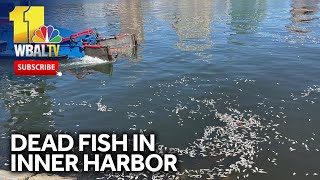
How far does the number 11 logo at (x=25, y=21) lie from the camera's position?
23.6 metres

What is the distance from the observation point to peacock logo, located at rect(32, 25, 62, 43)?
2526 cm

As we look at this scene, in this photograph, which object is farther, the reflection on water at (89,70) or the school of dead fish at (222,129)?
the reflection on water at (89,70)

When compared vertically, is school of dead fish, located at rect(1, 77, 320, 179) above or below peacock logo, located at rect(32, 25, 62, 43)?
below

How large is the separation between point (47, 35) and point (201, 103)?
1428 centimetres

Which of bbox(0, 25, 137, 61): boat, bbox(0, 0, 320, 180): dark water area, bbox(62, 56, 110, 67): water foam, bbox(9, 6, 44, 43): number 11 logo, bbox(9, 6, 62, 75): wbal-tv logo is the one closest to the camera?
bbox(0, 0, 320, 180): dark water area

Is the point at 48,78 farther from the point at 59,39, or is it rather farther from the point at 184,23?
the point at 184,23

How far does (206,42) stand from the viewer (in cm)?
3453

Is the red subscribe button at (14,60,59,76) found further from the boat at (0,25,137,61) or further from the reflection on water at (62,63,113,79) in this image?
the reflection on water at (62,63,113,79)

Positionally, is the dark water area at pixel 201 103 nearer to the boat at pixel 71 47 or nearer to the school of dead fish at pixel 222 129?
the school of dead fish at pixel 222 129

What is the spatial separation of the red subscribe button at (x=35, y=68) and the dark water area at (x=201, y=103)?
76 centimetres

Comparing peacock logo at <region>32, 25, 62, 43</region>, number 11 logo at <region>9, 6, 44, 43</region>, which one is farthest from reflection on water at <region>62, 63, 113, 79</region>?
number 11 logo at <region>9, 6, 44, 43</region>

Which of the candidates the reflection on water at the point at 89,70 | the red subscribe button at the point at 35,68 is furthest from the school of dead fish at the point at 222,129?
the reflection on water at the point at 89,70

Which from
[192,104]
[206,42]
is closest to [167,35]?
[206,42]

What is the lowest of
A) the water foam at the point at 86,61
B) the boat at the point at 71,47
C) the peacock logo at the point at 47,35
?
the water foam at the point at 86,61
